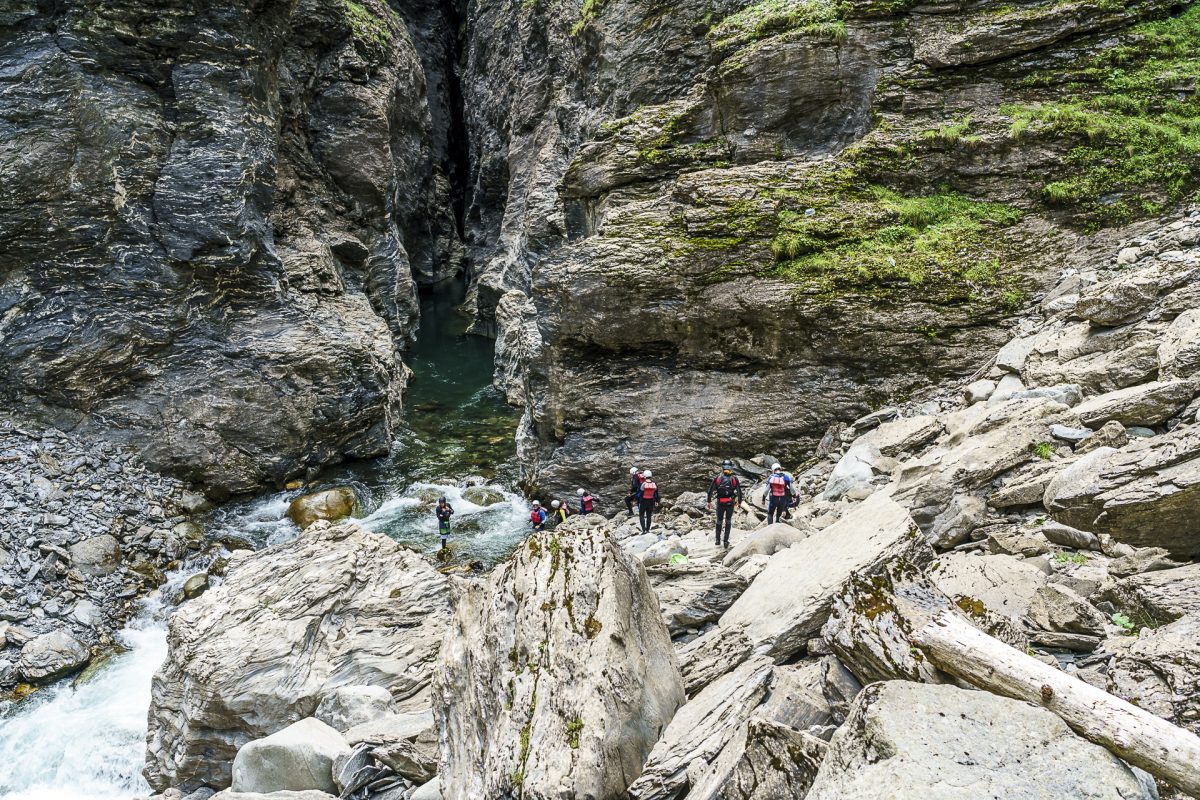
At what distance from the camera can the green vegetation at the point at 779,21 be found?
65.1ft

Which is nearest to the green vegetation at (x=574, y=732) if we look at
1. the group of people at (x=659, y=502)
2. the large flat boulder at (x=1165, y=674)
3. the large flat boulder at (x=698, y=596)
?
the large flat boulder at (x=698, y=596)

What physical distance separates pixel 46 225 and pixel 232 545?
1263 centimetres

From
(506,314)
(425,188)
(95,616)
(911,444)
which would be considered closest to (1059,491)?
(911,444)

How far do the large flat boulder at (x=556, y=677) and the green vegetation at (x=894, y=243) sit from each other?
45.0ft

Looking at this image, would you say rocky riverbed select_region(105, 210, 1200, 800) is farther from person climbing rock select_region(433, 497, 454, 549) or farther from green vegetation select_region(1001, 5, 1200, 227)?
person climbing rock select_region(433, 497, 454, 549)

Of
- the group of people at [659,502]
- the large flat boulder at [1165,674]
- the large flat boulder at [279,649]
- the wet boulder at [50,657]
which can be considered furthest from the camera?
the wet boulder at [50,657]

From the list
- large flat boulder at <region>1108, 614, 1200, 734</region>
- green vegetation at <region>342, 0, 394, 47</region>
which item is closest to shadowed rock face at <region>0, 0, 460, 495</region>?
green vegetation at <region>342, 0, 394, 47</region>

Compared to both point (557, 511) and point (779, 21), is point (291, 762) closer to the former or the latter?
point (557, 511)

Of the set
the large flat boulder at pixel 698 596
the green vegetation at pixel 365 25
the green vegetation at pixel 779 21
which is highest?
the green vegetation at pixel 365 25

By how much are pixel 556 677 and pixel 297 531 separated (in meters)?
20.7

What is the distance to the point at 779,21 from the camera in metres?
20.6

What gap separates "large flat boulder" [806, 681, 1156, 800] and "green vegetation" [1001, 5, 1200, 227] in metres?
18.1

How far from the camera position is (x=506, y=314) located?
140ft

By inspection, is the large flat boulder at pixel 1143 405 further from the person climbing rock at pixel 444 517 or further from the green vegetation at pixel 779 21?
the person climbing rock at pixel 444 517
